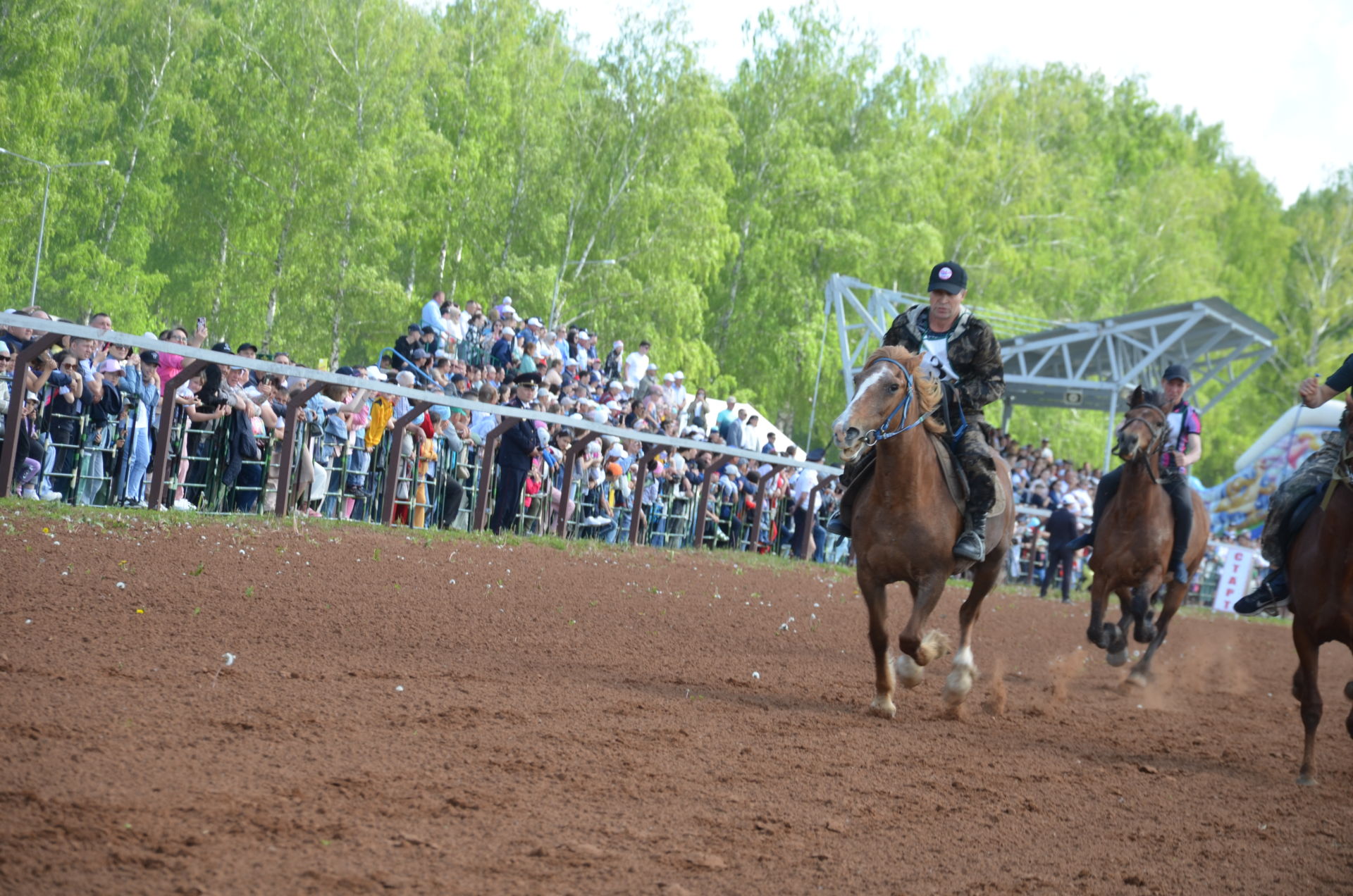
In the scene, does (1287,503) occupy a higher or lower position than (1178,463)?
lower

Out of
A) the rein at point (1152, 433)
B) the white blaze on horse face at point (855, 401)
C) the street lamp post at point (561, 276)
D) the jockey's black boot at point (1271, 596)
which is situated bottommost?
the jockey's black boot at point (1271, 596)

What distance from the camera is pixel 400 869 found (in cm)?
410

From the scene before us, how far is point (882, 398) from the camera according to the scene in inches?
303

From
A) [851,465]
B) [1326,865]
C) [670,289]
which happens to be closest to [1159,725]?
[851,465]

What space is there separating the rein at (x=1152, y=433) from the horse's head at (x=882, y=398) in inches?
150

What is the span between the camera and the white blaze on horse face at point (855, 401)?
288 inches

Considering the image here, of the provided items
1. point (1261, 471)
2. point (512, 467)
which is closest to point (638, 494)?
point (512, 467)

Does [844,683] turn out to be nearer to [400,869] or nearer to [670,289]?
[400,869]

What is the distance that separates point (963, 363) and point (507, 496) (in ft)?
26.4

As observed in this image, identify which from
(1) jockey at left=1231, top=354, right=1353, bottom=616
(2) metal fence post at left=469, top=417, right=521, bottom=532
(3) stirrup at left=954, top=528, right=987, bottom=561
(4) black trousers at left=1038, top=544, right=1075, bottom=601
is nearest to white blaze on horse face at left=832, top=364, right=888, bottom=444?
(3) stirrup at left=954, top=528, right=987, bottom=561

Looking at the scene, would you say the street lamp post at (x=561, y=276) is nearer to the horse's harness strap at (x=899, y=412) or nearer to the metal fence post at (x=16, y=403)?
the metal fence post at (x=16, y=403)

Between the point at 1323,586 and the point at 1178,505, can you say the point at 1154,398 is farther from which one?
the point at 1323,586

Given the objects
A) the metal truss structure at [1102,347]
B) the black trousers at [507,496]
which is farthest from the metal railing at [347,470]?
the metal truss structure at [1102,347]

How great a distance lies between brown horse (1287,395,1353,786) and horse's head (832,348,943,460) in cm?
245
